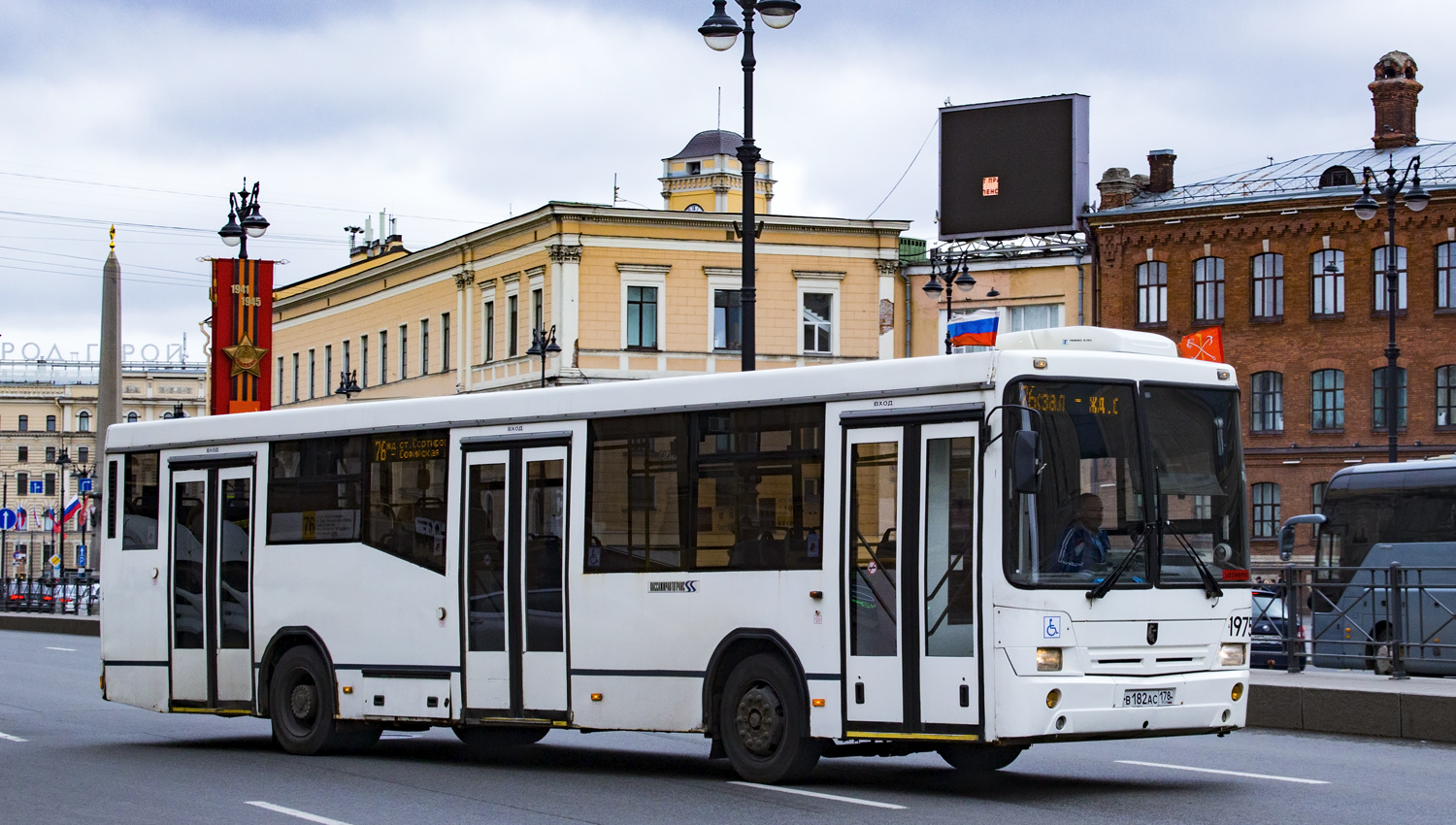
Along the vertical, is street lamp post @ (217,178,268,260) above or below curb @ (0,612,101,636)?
above

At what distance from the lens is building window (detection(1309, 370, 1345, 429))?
5950 cm

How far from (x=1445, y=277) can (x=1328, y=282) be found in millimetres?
3519

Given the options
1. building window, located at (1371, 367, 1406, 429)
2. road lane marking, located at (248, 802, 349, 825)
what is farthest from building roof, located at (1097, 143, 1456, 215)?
road lane marking, located at (248, 802, 349, 825)

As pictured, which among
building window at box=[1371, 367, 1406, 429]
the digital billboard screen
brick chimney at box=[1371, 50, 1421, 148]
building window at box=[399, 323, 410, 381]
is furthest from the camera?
building window at box=[399, 323, 410, 381]

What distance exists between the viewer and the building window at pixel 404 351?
73188mm

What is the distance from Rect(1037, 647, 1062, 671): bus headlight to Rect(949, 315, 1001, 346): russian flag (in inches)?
281

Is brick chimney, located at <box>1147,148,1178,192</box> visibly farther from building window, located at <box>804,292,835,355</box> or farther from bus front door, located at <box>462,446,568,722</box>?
bus front door, located at <box>462,446,568,722</box>

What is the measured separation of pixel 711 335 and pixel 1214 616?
52.9 metres

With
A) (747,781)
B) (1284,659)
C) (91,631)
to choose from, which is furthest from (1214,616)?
(91,631)

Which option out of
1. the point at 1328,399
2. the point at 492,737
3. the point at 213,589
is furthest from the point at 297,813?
the point at 1328,399

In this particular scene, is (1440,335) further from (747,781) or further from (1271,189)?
(747,781)

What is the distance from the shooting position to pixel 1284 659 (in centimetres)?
2056

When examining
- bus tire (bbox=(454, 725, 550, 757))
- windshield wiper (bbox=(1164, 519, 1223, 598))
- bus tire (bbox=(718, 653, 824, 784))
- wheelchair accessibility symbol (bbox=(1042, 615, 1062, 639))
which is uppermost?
windshield wiper (bbox=(1164, 519, 1223, 598))

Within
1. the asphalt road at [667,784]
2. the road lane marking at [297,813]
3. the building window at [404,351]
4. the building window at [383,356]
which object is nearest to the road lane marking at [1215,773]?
the asphalt road at [667,784]
